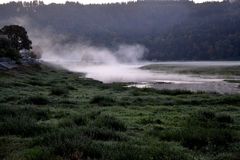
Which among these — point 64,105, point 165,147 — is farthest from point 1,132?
point 64,105

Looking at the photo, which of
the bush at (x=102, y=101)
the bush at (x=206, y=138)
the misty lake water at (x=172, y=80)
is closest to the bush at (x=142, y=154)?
the bush at (x=206, y=138)

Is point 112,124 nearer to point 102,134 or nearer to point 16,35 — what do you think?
point 102,134

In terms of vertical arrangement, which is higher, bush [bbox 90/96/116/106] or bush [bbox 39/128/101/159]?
bush [bbox 90/96/116/106]

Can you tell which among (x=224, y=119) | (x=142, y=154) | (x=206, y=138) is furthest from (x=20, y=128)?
(x=224, y=119)

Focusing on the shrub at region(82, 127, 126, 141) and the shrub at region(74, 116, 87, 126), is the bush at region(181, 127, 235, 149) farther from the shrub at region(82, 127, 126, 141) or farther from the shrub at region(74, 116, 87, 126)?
the shrub at region(74, 116, 87, 126)

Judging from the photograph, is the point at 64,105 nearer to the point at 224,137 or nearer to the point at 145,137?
the point at 145,137

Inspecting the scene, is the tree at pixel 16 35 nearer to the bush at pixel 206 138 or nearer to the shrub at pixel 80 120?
the shrub at pixel 80 120

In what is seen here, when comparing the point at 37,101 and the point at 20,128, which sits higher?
the point at 37,101

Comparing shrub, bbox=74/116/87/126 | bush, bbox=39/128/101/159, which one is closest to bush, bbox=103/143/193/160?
bush, bbox=39/128/101/159

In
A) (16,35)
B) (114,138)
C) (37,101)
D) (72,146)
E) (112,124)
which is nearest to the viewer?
(72,146)

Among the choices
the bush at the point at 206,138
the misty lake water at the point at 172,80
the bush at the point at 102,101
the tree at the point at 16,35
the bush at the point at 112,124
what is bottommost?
the bush at the point at 206,138

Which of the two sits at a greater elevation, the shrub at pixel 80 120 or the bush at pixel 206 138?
the shrub at pixel 80 120

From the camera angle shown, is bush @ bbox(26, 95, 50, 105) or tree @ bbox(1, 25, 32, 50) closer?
bush @ bbox(26, 95, 50, 105)

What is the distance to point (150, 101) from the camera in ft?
106
